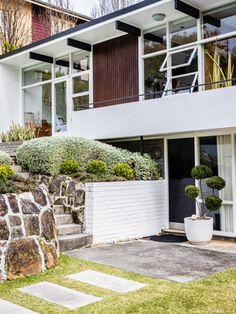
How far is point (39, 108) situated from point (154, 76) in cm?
570

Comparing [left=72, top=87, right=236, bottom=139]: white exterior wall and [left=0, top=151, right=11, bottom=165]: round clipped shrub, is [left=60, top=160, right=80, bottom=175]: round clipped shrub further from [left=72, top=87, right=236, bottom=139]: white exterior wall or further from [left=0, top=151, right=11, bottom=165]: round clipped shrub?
[left=72, top=87, right=236, bottom=139]: white exterior wall

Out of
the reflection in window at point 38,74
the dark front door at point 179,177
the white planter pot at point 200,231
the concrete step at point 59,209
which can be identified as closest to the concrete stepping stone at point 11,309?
the concrete step at point 59,209

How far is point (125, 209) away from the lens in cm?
913

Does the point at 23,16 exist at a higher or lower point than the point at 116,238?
higher

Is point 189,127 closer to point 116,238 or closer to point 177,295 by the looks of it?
point 116,238

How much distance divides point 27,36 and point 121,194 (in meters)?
15.5

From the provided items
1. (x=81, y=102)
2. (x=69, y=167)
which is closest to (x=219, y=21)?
(x=69, y=167)

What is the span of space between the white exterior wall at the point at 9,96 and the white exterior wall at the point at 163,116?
4.60m

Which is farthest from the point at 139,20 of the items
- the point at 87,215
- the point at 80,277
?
the point at 80,277

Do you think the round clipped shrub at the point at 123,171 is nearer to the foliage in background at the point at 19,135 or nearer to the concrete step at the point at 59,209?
the concrete step at the point at 59,209

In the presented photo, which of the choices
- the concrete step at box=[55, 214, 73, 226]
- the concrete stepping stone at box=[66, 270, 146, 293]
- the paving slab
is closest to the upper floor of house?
the paving slab

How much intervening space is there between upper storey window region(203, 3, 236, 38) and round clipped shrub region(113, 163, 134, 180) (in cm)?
395

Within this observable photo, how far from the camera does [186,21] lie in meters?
10.6

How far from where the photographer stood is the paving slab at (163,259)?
20.2 ft
